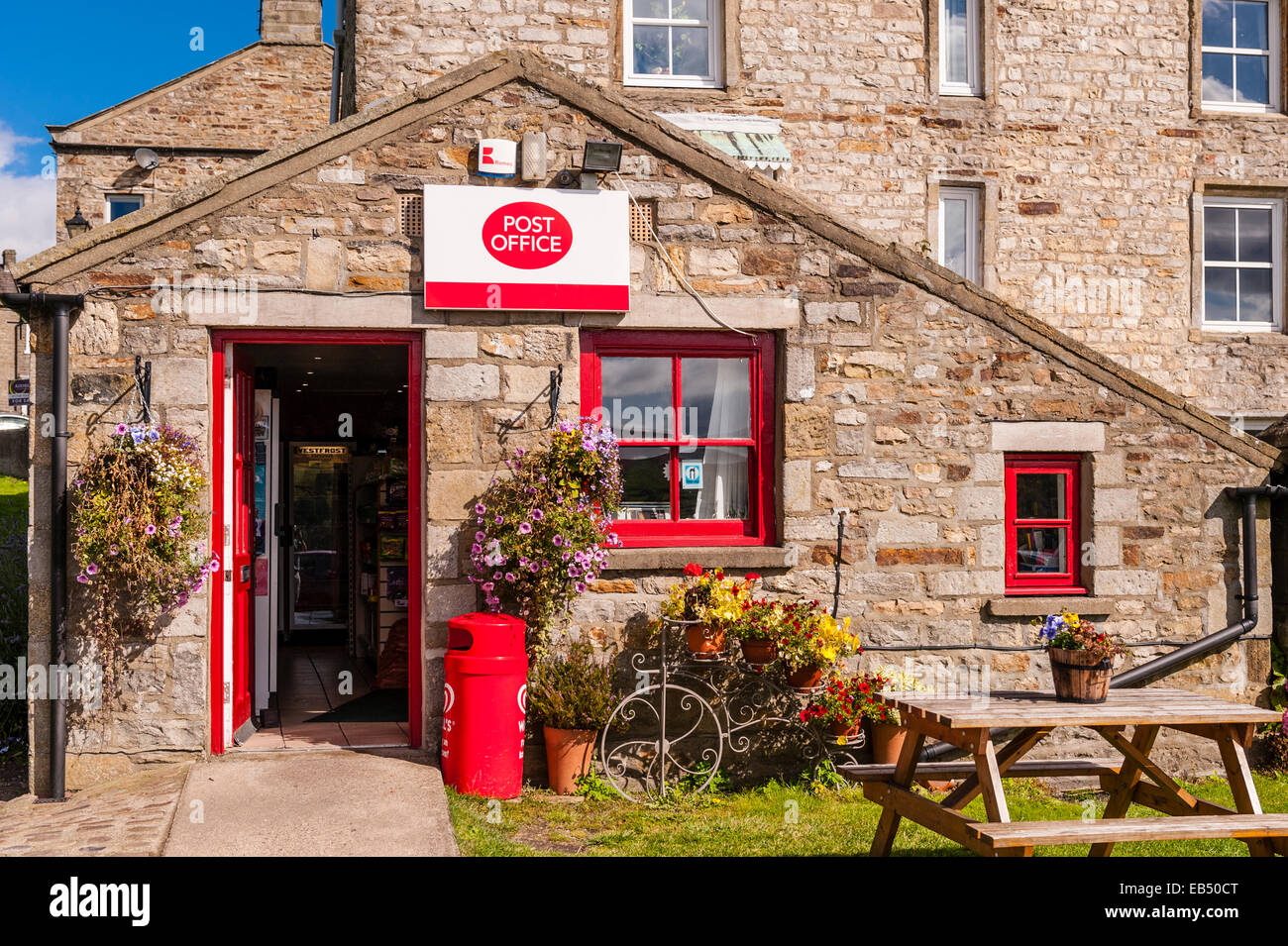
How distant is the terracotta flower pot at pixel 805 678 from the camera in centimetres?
609

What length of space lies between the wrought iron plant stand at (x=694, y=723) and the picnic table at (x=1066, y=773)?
140cm

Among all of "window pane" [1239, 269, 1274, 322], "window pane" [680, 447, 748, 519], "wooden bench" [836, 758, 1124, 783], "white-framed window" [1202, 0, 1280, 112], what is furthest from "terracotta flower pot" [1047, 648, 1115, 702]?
"white-framed window" [1202, 0, 1280, 112]

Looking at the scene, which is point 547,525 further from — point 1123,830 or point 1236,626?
point 1236,626

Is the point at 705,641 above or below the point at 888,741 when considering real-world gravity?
above

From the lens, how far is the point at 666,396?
21.5 feet

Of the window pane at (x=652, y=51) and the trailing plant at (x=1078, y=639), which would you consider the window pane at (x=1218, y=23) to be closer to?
the window pane at (x=652, y=51)

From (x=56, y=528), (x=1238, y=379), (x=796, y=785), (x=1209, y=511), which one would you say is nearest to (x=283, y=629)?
(x=56, y=528)

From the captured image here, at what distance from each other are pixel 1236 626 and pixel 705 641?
3.79 metres

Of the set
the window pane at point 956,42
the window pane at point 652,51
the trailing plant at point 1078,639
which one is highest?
the window pane at point 956,42

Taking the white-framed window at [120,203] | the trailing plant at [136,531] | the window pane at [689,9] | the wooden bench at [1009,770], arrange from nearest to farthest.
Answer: the wooden bench at [1009,770] < the trailing plant at [136,531] < the window pane at [689,9] < the white-framed window at [120,203]

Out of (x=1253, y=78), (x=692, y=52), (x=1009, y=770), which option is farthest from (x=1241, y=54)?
(x=1009, y=770)

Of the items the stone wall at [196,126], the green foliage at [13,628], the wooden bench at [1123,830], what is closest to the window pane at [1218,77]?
the wooden bench at [1123,830]

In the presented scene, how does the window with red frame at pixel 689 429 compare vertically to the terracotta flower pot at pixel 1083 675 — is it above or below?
above

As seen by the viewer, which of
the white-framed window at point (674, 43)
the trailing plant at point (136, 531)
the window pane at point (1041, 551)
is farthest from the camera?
the white-framed window at point (674, 43)
